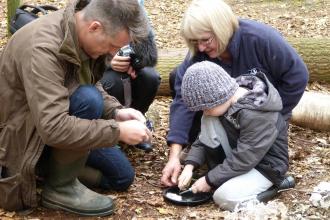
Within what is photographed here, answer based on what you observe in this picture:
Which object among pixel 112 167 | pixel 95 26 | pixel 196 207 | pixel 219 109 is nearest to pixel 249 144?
pixel 219 109

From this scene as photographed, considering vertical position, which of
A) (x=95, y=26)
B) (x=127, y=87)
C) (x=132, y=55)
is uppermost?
(x=95, y=26)

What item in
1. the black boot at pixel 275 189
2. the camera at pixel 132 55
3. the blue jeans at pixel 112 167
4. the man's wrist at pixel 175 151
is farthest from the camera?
the camera at pixel 132 55

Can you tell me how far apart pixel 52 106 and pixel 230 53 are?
1.37 m

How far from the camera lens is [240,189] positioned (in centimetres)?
318

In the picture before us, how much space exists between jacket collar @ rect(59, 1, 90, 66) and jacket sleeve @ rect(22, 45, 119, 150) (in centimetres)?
5

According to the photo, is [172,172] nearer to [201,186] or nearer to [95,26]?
[201,186]

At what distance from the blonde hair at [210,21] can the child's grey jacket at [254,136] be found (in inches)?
11.9

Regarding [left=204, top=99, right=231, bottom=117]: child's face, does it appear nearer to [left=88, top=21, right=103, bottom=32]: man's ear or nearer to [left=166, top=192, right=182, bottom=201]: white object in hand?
[left=166, top=192, right=182, bottom=201]: white object in hand

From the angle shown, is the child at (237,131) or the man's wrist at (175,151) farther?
the man's wrist at (175,151)

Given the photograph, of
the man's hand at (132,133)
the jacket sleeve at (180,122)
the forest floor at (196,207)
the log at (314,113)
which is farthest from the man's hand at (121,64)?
the log at (314,113)

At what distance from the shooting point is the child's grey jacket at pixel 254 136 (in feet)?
10.3

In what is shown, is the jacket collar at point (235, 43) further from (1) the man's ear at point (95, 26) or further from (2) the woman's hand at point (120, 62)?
(1) the man's ear at point (95, 26)

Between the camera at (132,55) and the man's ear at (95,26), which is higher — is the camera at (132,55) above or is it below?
below

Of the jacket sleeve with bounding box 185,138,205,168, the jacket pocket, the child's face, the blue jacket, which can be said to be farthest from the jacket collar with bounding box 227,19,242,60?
the jacket pocket
